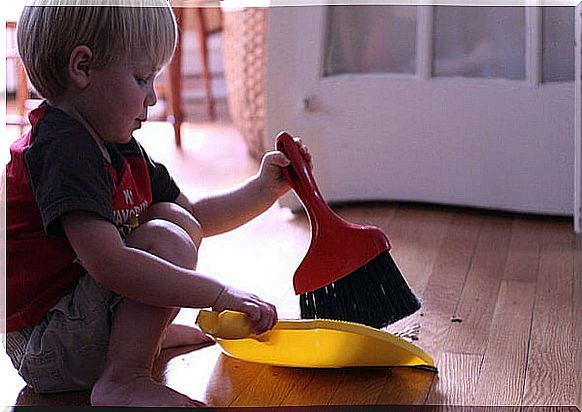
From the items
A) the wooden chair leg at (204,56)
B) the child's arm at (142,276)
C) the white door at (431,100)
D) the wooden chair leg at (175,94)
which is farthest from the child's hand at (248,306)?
the wooden chair leg at (204,56)

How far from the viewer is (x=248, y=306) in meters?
0.87

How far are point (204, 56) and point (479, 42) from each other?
1048 mm

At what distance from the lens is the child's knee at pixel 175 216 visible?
3.24ft

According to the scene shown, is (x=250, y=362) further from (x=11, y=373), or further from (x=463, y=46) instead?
(x=463, y=46)

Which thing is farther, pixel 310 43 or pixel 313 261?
pixel 310 43

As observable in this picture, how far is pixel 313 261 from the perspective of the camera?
3.21 ft

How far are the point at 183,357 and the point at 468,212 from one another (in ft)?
2.35

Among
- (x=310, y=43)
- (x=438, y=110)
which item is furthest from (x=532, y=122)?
(x=310, y=43)

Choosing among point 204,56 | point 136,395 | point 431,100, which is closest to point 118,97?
point 136,395

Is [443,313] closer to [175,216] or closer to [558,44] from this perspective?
[175,216]

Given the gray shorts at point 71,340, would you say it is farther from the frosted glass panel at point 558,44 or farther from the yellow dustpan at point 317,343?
the frosted glass panel at point 558,44

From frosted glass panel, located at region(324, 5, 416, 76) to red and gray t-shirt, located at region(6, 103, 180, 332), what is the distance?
69 cm

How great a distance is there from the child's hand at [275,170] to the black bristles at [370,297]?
0.39 ft

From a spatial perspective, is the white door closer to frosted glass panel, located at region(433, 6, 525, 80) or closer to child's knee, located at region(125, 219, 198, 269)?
frosted glass panel, located at region(433, 6, 525, 80)
